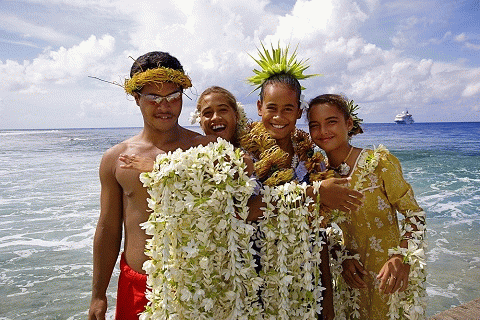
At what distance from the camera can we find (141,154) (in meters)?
2.58

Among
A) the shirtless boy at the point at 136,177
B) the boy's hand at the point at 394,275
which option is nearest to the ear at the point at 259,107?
the shirtless boy at the point at 136,177

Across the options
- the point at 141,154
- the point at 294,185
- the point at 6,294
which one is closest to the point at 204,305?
the point at 294,185

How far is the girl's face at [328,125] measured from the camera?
2.90 m

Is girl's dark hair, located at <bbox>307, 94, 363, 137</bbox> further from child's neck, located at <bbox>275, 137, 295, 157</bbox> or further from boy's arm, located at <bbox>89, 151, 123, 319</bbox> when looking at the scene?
boy's arm, located at <bbox>89, 151, 123, 319</bbox>

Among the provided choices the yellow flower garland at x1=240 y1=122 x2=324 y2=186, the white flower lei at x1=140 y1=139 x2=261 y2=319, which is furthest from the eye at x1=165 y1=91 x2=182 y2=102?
the yellow flower garland at x1=240 y1=122 x2=324 y2=186

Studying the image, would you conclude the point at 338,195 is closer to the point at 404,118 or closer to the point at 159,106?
the point at 159,106

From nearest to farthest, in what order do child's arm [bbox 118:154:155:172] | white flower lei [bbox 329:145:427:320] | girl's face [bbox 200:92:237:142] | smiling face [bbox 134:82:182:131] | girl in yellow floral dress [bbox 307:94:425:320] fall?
1. child's arm [bbox 118:154:155:172]
2. smiling face [bbox 134:82:182:131]
3. white flower lei [bbox 329:145:427:320]
4. girl in yellow floral dress [bbox 307:94:425:320]
5. girl's face [bbox 200:92:237:142]

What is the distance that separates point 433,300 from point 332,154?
4582 millimetres

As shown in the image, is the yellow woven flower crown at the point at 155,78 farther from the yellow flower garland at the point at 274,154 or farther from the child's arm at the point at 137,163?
the yellow flower garland at the point at 274,154

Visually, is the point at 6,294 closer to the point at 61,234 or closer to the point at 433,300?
the point at 61,234

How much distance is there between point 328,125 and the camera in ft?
9.55

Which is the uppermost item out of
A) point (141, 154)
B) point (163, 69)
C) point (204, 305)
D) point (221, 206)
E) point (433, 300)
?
point (163, 69)

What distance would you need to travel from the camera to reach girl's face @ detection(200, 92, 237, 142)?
3.11 meters

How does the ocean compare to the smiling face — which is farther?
the ocean
